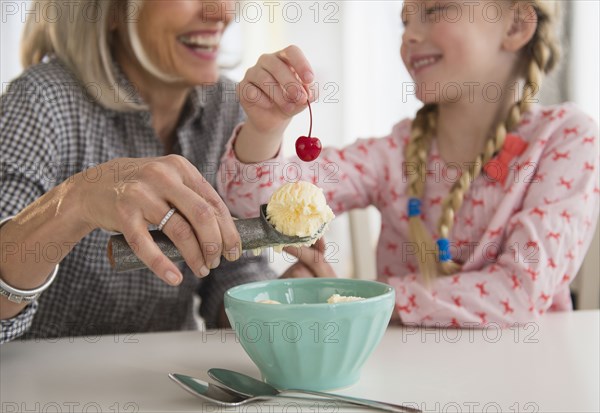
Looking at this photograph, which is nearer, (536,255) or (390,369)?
(390,369)

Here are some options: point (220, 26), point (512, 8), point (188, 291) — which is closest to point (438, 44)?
point (512, 8)

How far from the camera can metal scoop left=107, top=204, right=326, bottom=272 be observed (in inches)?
25.9

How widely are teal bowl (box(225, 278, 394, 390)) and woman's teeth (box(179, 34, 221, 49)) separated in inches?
Result: 26.4

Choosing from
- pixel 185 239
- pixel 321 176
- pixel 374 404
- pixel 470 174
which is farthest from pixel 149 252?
pixel 470 174

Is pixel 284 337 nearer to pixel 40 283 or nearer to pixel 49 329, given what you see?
pixel 40 283

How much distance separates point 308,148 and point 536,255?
1.43 feet

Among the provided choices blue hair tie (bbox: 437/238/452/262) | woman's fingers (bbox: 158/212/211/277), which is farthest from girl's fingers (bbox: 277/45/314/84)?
blue hair tie (bbox: 437/238/452/262)

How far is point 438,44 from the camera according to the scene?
1.15 meters

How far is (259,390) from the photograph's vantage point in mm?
691

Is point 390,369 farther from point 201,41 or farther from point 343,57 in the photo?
point 343,57

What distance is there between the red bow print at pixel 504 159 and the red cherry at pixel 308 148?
1.55 feet

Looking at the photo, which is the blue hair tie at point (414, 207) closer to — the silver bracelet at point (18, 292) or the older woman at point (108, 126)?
the older woman at point (108, 126)

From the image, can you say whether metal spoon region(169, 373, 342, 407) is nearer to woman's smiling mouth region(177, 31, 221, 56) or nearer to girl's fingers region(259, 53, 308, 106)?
girl's fingers region(259, 53, 308, 106)

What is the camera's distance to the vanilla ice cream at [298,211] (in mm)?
673
